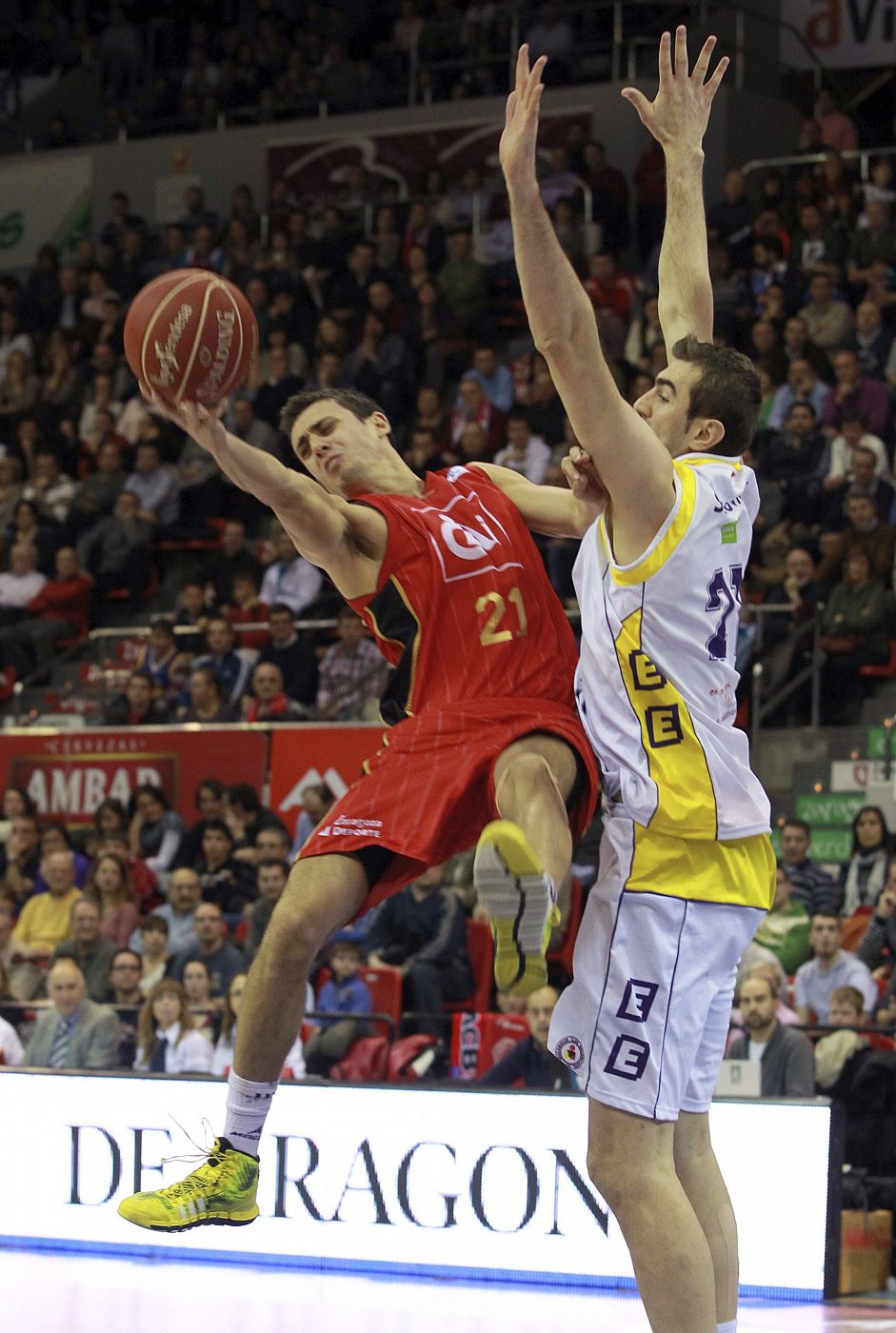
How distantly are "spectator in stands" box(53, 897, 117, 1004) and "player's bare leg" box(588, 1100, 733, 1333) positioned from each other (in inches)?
305

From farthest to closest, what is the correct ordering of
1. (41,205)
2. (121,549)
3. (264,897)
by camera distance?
(41,205), (121,549), (264,897)

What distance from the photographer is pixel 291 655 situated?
14906 millimetres

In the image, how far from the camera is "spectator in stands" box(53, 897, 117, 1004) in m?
11.9

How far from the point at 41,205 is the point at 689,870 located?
1939 cm

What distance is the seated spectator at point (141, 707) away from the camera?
15016 millimetres

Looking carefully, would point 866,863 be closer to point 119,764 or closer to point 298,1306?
point 298,1306

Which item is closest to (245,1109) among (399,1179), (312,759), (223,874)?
(399,1179)

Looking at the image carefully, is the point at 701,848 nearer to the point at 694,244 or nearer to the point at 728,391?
the point at 728,391

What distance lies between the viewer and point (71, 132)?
22.9 m

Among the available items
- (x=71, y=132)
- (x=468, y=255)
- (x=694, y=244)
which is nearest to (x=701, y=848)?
(x=694, y=244)

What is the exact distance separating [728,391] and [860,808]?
306 inches

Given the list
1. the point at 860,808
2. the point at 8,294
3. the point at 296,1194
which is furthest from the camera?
the point at 8,294

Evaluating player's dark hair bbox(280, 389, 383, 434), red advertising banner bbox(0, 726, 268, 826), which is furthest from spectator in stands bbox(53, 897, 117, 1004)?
player's dark hair bbox(280, 389, 383, 434)

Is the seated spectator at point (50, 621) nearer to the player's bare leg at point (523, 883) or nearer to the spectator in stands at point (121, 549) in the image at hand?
the spectator in stands at point (121, 549)
